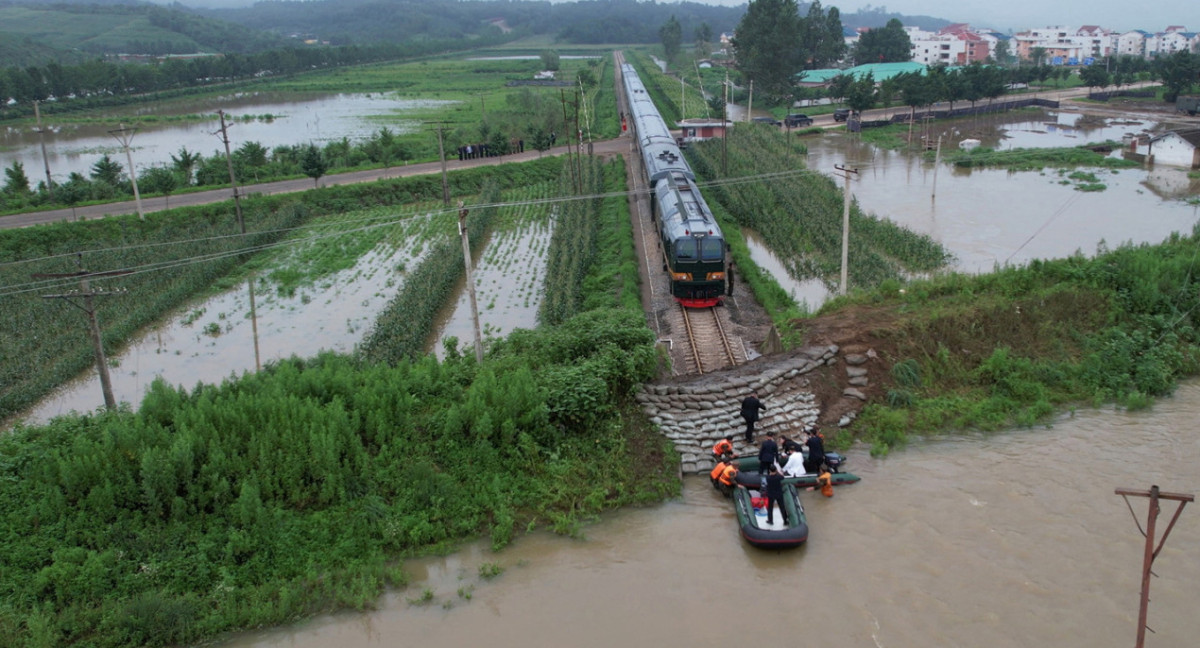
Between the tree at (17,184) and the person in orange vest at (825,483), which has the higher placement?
the tree at (17,184)

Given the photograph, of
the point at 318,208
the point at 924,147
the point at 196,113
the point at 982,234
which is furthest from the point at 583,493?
the point at 196,113

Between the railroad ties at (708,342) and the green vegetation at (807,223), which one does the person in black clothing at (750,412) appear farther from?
the green vegetation at (807,223)

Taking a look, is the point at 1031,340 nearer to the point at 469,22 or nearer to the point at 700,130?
the point at 700,130

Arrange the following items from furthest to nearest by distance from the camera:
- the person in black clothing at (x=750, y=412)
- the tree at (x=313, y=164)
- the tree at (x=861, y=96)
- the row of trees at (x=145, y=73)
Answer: the row of trees at (x=145, y=73)
the tree at (x=861, y=96)
the tree at (x=313, y=164)
the person in black clothing at (x=750, y=412)

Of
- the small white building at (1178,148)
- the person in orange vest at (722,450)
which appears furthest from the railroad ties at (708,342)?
the small white building at (1178,148)

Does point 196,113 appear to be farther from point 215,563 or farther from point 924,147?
point 215,563

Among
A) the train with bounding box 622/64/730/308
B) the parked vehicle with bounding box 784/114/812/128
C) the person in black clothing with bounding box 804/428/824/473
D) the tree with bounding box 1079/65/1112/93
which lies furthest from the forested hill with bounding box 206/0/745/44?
the person in black clothing with bounding box 804/428/824/473
